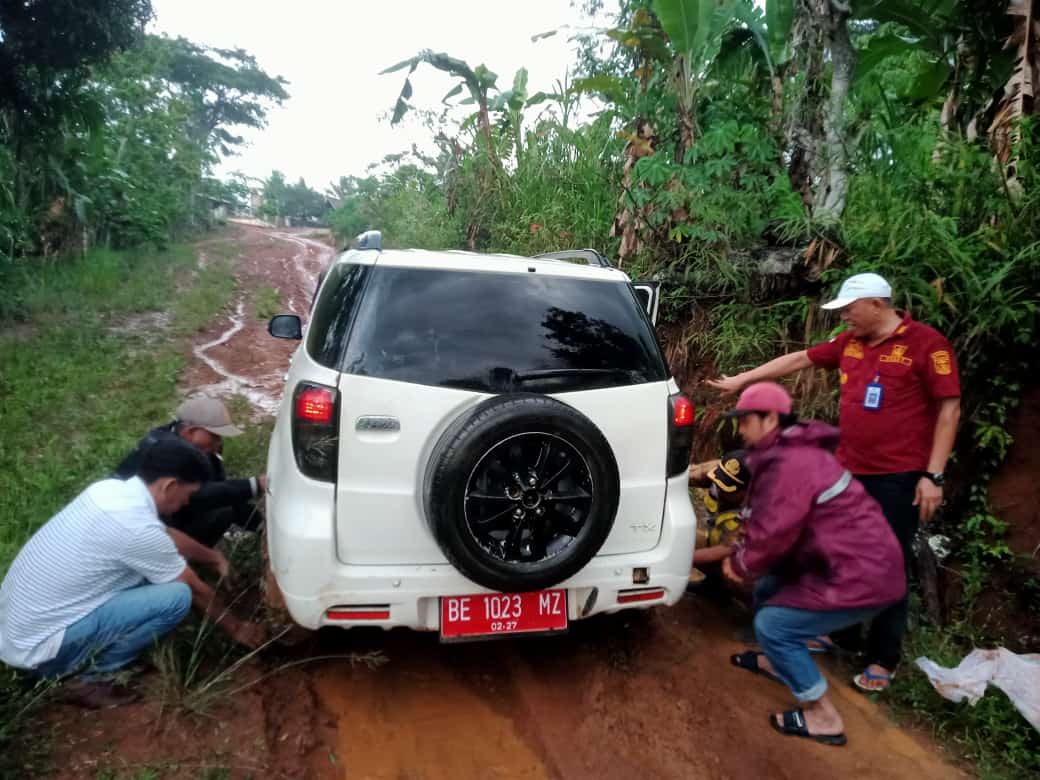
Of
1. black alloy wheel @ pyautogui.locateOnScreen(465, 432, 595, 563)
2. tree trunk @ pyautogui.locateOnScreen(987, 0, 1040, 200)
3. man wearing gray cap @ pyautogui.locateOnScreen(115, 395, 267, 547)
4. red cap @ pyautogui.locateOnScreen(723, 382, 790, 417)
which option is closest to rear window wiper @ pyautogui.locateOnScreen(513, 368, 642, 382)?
black alloy wheel @ pyautogui.locateOnScreen(465, 432, 595, 563)

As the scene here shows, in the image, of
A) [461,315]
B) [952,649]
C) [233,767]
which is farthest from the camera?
[952,649]

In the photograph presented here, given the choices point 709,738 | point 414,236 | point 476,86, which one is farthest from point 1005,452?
point 414,236

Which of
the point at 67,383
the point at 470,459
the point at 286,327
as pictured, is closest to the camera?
the point at 470,459

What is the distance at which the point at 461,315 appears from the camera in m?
2.65

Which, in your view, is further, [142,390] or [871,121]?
[142,390]

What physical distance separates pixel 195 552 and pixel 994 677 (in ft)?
11.4

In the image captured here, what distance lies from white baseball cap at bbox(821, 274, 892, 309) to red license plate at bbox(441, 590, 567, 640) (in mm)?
1740

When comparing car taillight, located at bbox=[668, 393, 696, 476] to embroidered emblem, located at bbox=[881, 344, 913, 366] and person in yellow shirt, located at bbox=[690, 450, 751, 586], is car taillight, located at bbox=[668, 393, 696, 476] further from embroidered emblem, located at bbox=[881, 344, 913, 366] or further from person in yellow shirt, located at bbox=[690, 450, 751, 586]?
embroidered emblem, located at bbox=[881, 344, 913, 366]

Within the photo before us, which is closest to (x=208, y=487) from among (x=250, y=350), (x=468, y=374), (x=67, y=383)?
(x=468, y=374)

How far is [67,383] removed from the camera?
6.71m

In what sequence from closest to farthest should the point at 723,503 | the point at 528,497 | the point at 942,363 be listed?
the point at 528,497
the point at 942,363
the point at 723,503

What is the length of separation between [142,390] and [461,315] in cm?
554

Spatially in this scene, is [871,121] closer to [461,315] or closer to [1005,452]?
[1005,452]

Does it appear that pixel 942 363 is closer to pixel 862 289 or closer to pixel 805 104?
pixel 862 289
